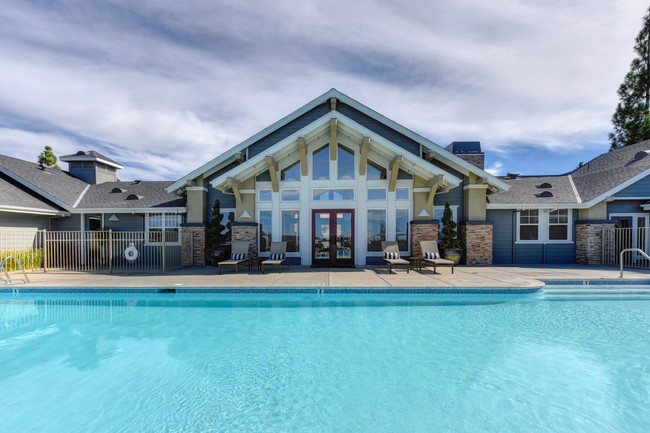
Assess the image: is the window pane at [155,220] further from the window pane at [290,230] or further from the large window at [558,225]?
the large window at [558,225]

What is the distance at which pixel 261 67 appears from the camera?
13.0 metres

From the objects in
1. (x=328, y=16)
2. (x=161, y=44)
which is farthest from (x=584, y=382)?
(x=161, y=44)

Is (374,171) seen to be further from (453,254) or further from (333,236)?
(453,254)

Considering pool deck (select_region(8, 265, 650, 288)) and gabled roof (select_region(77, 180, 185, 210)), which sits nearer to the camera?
pool deck (select_region(8, 265, 650, 288))

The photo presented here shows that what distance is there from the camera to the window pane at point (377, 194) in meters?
12.8

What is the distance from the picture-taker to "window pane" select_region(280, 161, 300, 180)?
13.1 metres

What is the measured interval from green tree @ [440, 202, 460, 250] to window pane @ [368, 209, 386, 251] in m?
2.71

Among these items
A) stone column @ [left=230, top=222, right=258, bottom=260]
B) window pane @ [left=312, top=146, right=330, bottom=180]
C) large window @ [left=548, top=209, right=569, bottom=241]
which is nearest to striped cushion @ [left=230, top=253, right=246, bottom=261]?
stone column @ [left=230, top=222, right=258, bottom=260]

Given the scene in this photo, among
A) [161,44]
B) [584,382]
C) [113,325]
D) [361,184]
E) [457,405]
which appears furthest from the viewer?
[361,184]

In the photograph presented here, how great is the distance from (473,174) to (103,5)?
15898 mm

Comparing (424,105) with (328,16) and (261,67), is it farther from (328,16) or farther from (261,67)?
(261,67)

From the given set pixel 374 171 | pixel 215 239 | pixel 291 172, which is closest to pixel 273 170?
pixel 291 172

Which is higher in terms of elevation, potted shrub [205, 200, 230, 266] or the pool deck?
potted shrub [205, 200, 230, 266]

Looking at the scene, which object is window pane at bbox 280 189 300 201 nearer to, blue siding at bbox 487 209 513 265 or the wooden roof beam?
the wooden roof beam
